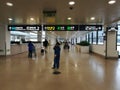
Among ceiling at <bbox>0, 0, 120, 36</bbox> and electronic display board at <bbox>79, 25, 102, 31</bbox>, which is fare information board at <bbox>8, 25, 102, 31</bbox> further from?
ceiling at <bbox>0, 0, 120, 36</bbox>

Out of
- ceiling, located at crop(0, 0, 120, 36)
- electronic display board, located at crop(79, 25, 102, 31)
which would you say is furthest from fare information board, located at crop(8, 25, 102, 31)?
ceiling, located at crop(0, 0, 120, 36)

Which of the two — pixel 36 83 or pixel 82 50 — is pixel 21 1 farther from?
pixel 82 50

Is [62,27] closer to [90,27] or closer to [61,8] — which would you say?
[90,27]

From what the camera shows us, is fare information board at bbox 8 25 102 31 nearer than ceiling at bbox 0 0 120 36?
No

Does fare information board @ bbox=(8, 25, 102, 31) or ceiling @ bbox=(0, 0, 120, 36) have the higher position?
ceiling @ bbox=(0, 0, 120, 36)

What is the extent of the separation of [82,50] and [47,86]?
15.0 meters

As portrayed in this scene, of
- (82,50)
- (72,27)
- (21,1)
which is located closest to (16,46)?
(72,27)

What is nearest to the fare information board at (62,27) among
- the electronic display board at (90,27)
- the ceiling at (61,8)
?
the electronic display board at (90,27)

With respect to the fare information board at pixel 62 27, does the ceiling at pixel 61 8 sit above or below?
above

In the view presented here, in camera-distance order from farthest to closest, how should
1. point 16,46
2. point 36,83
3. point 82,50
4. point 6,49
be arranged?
point 82,50 < point 16,46 < point 6,49 < point 36,83

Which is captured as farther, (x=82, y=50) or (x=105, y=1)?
(x=82, y=50)

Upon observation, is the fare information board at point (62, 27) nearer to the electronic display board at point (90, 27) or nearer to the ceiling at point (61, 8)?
the electronic display board at point (90, 27)

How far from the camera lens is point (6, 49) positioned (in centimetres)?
1415

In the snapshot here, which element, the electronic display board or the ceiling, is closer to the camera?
the ceiling
